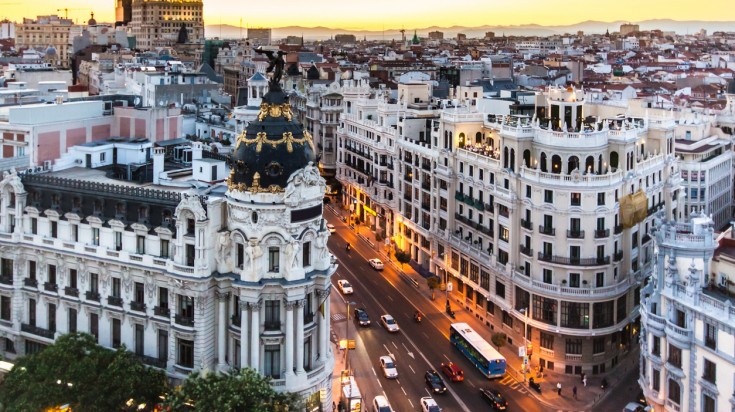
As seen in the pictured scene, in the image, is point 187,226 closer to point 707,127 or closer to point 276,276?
point 276,276

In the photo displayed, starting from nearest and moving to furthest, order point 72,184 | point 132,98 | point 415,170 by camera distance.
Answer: point 72,184 → point 132,98 → point 415,170

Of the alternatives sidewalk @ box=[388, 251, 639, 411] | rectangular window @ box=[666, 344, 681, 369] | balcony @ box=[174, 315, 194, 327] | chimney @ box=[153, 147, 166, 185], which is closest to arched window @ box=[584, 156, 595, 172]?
sidewalk @ box=[388, 251, 639, 411]

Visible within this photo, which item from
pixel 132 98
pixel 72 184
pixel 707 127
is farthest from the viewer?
pixel 707 127

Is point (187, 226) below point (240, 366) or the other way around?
the other way around

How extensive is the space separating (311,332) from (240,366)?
22.8 feet

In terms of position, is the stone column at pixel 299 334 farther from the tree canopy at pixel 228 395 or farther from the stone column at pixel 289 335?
the tree canopy at pixel 228 395

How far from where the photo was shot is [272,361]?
247 ft

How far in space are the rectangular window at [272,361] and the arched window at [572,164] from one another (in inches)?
1684

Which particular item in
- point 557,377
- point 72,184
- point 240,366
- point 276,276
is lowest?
point 557,377

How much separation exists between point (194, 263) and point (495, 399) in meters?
34.1

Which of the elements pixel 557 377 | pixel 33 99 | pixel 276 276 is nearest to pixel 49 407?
pixel 276 276

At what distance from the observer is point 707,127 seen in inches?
5827

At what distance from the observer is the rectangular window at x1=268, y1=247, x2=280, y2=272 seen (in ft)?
245

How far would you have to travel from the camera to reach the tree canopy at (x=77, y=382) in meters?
68.7
